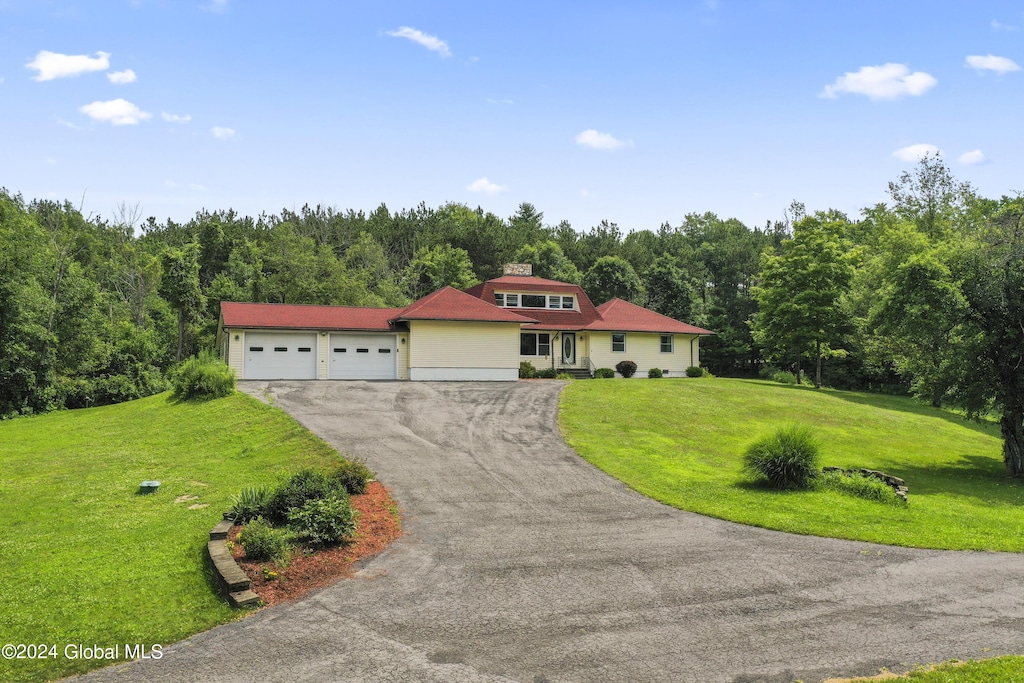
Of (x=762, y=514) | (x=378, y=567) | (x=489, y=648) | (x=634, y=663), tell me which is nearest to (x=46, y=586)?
(x=378, y=567)

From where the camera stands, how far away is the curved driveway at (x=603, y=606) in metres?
6.42

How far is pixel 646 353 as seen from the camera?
3956 cm

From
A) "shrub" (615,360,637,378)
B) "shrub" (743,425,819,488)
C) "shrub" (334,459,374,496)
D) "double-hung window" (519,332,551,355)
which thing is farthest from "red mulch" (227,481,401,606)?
"shrub" (615,360,637,378)

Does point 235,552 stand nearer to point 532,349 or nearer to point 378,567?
point 378,567

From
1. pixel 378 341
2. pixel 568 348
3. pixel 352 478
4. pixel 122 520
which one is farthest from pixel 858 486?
pixel 568 348

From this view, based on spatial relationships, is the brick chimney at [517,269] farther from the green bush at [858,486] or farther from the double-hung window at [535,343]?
the green bush at [858,486]

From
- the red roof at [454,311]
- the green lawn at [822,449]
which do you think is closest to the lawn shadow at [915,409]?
the green lawn at [822,449]

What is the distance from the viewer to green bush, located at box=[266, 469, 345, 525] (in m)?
10.3

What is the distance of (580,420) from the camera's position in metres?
21.9

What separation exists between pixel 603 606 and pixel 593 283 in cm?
5045

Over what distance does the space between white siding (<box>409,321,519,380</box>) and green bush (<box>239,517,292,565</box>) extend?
22482 mm

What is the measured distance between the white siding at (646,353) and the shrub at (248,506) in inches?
1141

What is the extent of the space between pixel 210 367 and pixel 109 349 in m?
14.9

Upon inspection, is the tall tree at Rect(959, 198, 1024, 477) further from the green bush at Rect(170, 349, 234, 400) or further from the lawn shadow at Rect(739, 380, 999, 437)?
the green bush at Rect(170, 349, 234, 400)
